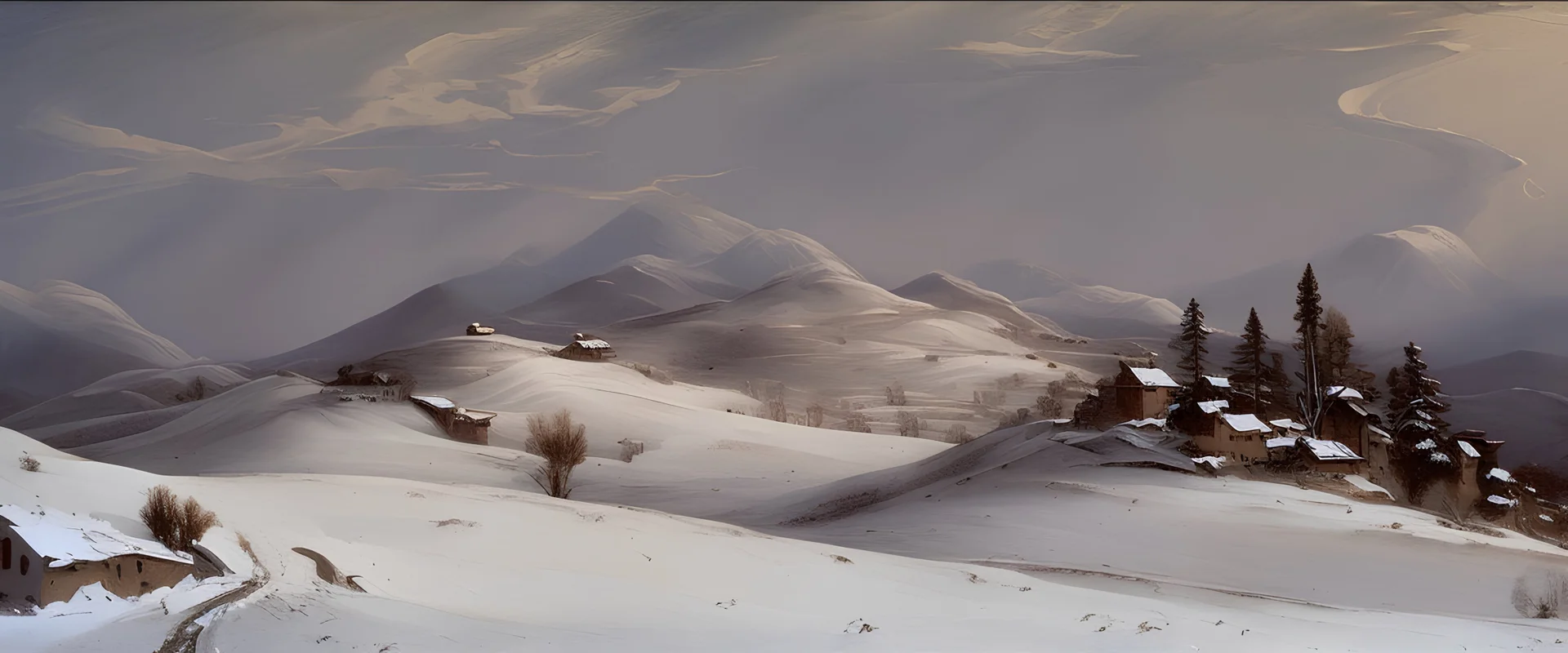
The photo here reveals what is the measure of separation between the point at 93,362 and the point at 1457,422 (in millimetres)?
101012

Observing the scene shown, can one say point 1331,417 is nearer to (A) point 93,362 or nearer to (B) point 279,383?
(B) point 279,383

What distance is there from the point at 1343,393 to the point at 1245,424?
292 inches

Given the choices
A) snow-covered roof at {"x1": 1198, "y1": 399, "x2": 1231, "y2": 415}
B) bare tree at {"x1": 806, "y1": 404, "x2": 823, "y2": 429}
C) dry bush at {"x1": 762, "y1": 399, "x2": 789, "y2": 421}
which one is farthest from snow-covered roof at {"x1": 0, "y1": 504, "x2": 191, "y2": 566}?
bare tree at {"x1": 806, "y1": 404, "x2": 823, "y2": 429}

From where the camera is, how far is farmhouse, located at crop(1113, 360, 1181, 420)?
151 ft

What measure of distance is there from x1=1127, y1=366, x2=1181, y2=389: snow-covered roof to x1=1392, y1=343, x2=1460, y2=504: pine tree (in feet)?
28.3

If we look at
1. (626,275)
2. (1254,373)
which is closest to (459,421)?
(1254,373)

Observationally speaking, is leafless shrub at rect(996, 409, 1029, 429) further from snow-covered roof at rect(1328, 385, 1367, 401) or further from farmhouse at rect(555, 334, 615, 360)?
farmhouse at rect(555, 334, 615, 360)

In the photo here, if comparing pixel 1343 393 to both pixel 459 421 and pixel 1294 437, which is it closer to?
pixel 1294 437

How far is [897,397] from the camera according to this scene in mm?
97875

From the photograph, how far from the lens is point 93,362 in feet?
287

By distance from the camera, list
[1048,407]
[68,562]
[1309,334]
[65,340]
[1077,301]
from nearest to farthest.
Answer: [68,562] < [1309,334] < [1048,407] < [65,340] < [1077,301]

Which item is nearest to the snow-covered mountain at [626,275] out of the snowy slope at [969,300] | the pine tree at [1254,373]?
the snowy slope at [969,300]

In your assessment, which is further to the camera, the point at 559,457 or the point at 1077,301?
the point at 1077,301

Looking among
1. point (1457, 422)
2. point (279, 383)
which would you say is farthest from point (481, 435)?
point (1457, 422)
